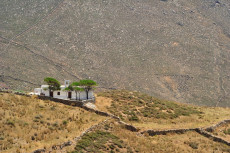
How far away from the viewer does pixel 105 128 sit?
22484 millimetres

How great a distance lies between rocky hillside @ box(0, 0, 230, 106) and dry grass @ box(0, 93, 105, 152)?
2670cm

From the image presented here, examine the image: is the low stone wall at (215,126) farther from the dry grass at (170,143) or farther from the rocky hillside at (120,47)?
the rocky hillside at (120,47)

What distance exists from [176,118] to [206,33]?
55.3 m

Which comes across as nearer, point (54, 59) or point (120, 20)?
point (54, 59)

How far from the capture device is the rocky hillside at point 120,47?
58.6 m

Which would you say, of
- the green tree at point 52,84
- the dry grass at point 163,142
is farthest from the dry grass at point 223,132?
the green tree at point 52,84

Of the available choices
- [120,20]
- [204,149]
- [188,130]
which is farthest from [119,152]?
[120,20]

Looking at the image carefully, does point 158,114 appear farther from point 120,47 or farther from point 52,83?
point 120,47

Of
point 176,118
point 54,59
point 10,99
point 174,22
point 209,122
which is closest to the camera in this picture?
point 10,99

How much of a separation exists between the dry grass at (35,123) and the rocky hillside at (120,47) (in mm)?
26700

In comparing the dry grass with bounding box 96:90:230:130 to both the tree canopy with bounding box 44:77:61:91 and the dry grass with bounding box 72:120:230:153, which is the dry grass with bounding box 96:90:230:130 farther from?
the tree canopy with bounding box 44:77:61:91

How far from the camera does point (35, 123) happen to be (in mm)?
19797

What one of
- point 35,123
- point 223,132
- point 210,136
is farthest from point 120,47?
point 35,123

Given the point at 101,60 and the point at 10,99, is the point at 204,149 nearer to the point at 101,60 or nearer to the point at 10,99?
the point at 10,99
